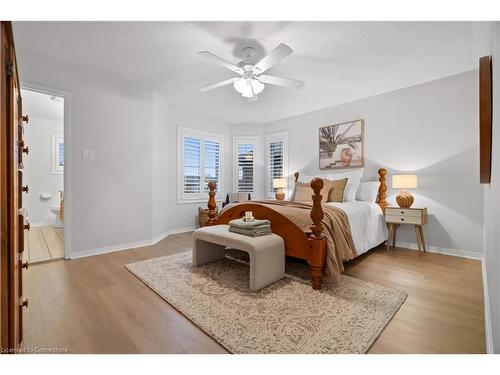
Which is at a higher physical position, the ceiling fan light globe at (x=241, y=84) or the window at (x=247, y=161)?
the ceiling fan light globe at (x=241, y=84)

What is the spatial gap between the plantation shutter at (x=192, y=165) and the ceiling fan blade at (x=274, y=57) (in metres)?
2.79

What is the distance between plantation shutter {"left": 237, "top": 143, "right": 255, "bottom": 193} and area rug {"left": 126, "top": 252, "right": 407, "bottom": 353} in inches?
125

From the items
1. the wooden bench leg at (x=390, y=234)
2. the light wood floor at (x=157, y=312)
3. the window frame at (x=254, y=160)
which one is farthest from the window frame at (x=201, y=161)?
the wooden bench leg at (x=390, y=234)

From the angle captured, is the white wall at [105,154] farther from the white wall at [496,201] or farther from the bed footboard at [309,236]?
the white wall at [496,201]

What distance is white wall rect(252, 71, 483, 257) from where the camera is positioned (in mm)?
2973

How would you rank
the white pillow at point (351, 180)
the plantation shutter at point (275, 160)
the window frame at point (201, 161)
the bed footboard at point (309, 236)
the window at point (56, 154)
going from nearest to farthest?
the bed footboard at point (309, 236) < the white pillow at point (351, 180) < the window frame at point (201, 161) < the plantation shutter at point (275, 160) < the window at point (56, 154)

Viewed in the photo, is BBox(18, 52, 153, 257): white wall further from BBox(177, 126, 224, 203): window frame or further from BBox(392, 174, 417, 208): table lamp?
BBox(392, 174, 417, 208): table lamp

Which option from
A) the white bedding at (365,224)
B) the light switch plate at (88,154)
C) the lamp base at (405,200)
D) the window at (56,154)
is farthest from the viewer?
the window at (56,154)

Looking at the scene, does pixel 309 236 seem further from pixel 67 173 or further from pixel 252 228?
pixel 67 173

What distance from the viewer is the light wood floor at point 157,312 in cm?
136

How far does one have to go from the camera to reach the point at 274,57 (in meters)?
2.09

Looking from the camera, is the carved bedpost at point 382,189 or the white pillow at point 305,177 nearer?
the carved bedpost at point 382,189
